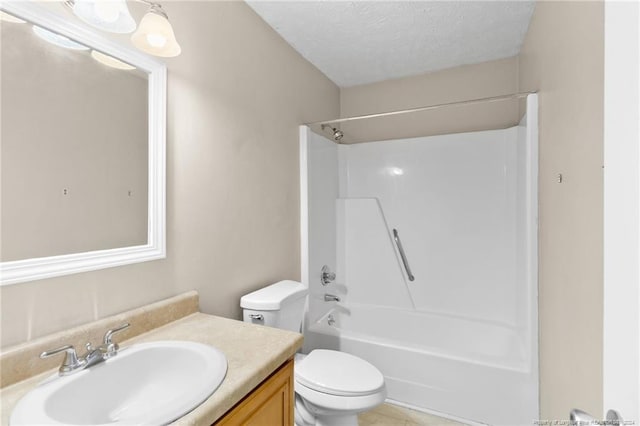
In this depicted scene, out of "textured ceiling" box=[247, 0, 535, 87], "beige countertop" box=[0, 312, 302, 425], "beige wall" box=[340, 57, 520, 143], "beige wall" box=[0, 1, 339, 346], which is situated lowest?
"beige countertop" box=[0, 312, 302, 425]

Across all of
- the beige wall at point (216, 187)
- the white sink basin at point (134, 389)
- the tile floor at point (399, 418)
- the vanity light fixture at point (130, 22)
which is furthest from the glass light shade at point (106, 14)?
the tile floor at point (399, 418)

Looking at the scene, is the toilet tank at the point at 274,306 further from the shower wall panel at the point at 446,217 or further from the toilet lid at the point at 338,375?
the shower wall panel at the point at 446,217

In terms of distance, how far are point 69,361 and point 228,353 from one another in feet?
1.36

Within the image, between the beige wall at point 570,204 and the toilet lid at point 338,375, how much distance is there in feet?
2.53

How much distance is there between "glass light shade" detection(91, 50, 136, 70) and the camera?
39.9 inches

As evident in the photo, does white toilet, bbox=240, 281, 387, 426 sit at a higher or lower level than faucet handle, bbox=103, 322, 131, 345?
lower

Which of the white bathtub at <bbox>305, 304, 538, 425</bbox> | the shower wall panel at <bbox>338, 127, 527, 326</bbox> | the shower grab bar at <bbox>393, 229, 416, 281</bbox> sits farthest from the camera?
the shower grab bar at <bbox>393, 229, 416, 281</bbox>

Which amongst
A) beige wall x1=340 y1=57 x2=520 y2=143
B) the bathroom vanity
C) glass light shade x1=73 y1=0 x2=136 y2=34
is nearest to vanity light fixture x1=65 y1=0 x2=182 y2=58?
glass light shade x1=73 y1=0 x2=136 y2=34

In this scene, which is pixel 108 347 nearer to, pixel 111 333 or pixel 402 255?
pixel 111 333

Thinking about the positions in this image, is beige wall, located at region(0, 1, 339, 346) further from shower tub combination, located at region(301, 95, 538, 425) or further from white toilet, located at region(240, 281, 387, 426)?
shower tub combination, located at region(301, 95, 538, 425)

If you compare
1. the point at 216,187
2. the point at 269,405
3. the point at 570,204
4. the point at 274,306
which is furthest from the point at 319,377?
the point at 570,204

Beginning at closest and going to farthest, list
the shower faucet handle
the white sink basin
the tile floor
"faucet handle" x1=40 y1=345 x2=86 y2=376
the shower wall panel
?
the white sink basin → "faucet handle" x1=40 y1=345 x2=86 y2=376 → the tile floor → the shower wall panel → the shower faucet handle

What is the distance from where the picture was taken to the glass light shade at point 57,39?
0.88 meters

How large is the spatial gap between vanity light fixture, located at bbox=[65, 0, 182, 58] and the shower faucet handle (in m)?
1.83
